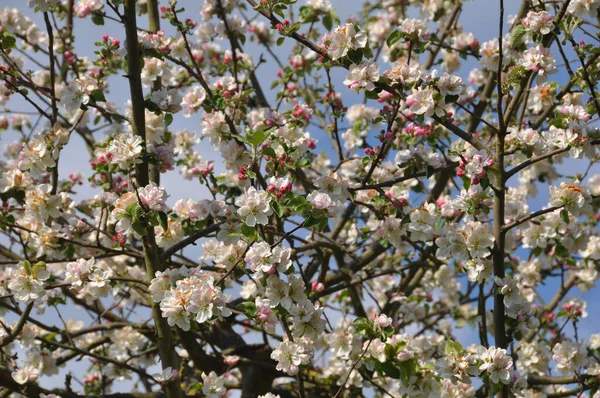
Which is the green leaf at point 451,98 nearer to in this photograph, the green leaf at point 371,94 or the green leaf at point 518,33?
the green leaf at point 371,94

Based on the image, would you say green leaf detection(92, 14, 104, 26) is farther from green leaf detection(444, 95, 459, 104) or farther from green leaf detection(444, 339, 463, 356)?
green leaf detection(444, 339, 463, 356)

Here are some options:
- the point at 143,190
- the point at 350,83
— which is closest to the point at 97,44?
the point at 143,190

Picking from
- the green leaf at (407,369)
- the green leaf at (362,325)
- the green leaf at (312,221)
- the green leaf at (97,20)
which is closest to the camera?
the green leaf at (312,221)

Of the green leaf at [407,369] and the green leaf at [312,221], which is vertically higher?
the green leaf at [312,221]

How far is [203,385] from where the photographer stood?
123 inches

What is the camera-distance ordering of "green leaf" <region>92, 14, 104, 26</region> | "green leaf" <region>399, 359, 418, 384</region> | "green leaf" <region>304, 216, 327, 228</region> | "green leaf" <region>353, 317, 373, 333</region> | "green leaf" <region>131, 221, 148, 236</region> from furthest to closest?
"green leaf" <region>92, 14, 104, 26</region> < "green leaf" <region>399, 359, 418, 384</region> < "green leaf" <region>353, 317, 373, 333</region> < "green leaf" <region>131, 221, 148, 236</region> < "green leaf" <region>304, 216, 327, 228</region>

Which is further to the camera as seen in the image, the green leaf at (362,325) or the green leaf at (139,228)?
the green leaf at (362,325)

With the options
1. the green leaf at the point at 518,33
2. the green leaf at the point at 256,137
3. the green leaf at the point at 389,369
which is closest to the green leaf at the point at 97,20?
the green leaf at the point at 256,137

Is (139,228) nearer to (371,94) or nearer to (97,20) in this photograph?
(371,94)

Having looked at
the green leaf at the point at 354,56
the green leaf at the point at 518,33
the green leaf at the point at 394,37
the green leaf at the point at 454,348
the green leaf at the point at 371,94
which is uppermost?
the green leaf at the point at 518,33

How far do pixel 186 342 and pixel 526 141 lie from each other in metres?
2.17

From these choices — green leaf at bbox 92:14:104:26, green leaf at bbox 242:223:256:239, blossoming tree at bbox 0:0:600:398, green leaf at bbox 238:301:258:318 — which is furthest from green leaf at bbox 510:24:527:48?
green leaf at bbox 92:14:104:26

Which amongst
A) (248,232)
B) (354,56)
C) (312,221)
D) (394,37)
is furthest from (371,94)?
(248,232)

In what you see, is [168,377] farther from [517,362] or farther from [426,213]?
[517,362]
